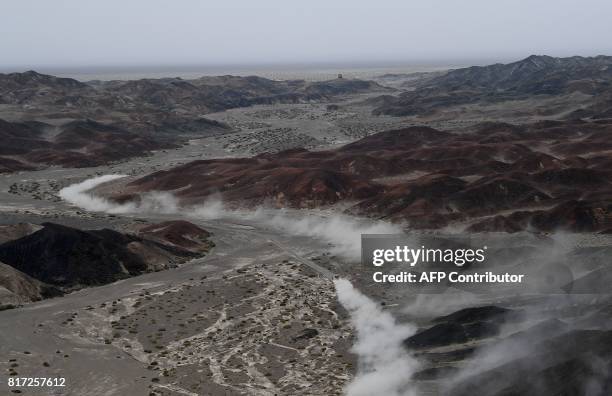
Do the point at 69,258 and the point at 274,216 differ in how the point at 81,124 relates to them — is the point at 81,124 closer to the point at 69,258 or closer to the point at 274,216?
the point at 274,216

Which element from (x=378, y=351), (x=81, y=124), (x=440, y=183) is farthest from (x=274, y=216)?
(x=81, y=124)

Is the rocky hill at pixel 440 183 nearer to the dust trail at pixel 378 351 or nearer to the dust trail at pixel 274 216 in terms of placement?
the dust trail at pixel 274 216

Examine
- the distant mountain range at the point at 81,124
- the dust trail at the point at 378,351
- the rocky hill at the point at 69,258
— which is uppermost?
the distant mountain range at the point at 81,124

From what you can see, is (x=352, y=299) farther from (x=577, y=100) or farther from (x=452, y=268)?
(x=577, y=100)

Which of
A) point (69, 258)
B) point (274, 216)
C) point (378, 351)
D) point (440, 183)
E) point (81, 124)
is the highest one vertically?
point (81, 124)

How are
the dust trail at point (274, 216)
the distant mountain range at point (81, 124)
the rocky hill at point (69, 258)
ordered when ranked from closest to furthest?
the rocky hill at point (69, 258), the dust trail at point (274, 216), the distant mountain range at point (81, 124)

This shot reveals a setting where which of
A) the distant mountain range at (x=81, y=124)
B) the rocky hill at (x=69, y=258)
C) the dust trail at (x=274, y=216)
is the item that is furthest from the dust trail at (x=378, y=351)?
the distant mountain range at (x=81, y=124)

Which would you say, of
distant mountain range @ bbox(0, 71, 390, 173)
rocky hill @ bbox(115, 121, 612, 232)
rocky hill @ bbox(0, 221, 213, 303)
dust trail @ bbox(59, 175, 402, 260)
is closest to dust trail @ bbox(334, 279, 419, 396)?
dust trail @ bbox(59, 175, 402, 260)

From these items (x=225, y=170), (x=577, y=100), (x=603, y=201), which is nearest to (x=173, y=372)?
(x=603, y=201)
